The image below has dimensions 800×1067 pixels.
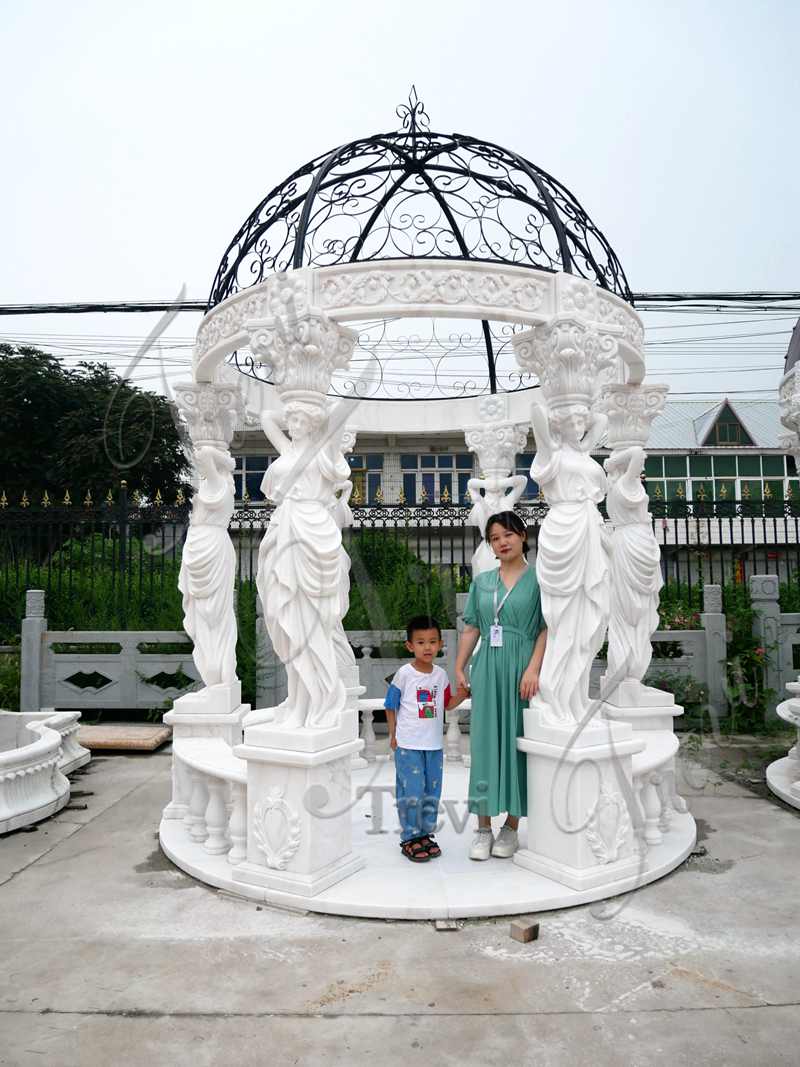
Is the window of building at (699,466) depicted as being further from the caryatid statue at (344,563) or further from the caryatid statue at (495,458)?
the caryatid statue at (344,563)

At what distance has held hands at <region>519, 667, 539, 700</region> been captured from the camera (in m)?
3.52

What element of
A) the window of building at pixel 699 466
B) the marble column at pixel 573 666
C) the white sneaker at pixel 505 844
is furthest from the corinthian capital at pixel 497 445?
the window of building at pixel 699 466

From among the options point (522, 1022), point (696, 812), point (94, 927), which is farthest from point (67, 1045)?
point (696, 812)

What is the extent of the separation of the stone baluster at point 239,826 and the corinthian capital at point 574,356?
2485 mm

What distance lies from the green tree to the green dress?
13.7m

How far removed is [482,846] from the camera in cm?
362

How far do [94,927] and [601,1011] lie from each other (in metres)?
2.07

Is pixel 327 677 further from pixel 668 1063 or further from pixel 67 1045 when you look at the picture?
pixel 668 1063

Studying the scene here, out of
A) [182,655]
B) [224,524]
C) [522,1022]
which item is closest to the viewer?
[522,1022]

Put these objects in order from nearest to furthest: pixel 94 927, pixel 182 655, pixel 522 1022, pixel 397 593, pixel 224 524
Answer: pixel 522 1022 < pixel 94 927 < pixel 224 524 < pixel 182 655 < pixel 397 593

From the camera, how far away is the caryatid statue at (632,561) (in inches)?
181

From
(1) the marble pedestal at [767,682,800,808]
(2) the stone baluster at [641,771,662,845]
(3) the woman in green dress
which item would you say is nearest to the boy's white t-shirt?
(3) the woman in green dress

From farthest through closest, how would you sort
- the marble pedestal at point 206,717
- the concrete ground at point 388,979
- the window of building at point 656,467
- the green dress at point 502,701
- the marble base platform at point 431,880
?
the window of building at point 656,467 → the marble pedestal at point 206,717 → the green dress at point 502,701 → the marble base platform at point 431,880 → the concrete ground at point 388,979

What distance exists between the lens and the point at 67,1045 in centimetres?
223
